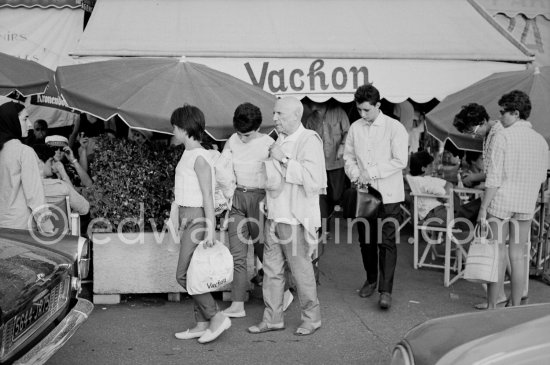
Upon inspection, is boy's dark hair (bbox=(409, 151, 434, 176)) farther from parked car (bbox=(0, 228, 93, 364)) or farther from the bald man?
parked car (bbox=(0, 228, 93, 364))

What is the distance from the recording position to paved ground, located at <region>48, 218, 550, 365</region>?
205 inches

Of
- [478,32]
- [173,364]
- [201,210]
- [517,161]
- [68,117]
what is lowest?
[173,364]

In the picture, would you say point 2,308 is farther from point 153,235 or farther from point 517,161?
point 517,161

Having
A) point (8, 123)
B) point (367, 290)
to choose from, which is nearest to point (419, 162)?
point (367, 290)

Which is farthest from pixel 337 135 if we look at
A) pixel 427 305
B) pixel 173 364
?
pixel 173 364

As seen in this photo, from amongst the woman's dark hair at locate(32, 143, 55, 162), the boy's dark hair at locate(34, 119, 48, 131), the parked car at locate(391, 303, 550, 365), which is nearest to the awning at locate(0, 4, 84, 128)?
the boy's dark hair at locate(34, 119, 48, 131)

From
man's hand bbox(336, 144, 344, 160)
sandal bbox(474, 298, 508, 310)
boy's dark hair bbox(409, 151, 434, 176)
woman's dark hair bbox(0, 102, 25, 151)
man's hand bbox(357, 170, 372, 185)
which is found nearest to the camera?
woman's dark hair bbox(0, 102, 25, 151)

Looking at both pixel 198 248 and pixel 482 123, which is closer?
pixel 198 248

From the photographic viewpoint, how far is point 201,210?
541 cm

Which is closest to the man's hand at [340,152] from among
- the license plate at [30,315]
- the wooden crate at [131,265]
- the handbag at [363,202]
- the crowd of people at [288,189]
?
the crowd of people at [288,189]

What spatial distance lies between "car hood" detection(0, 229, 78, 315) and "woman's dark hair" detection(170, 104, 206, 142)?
119 centimetres

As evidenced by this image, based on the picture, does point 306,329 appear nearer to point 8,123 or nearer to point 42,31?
point 8,123

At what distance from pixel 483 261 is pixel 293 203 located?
1693 mm

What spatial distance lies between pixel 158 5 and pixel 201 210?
4685 mm
